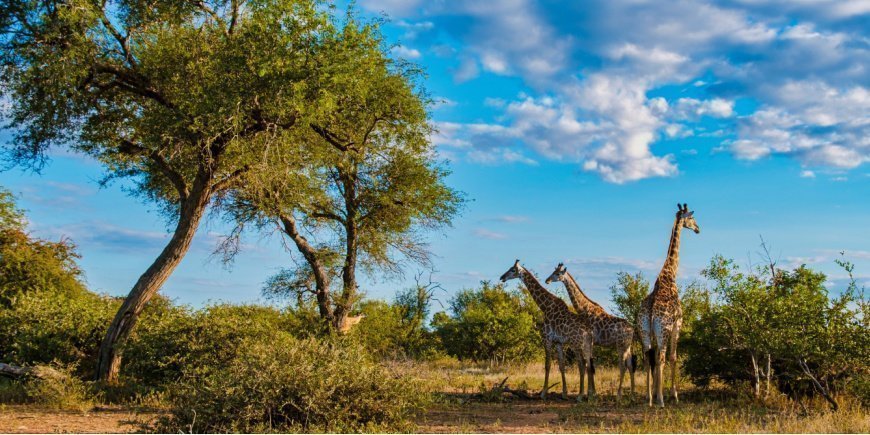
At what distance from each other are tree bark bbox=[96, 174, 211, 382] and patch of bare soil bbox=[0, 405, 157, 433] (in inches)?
129

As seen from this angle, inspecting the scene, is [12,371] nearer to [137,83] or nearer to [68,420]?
[68,420]

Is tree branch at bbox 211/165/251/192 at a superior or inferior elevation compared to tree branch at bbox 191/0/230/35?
inferior

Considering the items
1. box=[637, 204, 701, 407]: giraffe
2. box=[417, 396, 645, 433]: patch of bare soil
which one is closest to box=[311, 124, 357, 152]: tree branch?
box=[417, 396, 645, 433]: patch of bare soil

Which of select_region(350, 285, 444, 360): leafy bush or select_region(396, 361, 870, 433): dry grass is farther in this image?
select_region(350, 285, 444, 360): leafy bush

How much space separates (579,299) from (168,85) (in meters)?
11.9

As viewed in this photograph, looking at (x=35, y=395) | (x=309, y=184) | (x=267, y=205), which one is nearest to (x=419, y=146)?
(x=309, y=184)

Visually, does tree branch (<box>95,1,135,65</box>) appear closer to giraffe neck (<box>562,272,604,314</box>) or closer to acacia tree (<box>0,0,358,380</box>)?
acacia tree (<box>0,0,358,380</box>)

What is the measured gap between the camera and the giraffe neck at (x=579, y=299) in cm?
1630

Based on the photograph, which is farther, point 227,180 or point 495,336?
point 495,336

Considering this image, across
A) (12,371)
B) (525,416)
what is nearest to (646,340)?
(525,416)

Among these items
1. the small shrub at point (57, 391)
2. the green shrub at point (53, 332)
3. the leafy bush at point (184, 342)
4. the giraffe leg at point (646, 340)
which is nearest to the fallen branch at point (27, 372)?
Result: the small shrub at point (57, 391)

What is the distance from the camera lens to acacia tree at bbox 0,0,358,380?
1630cm

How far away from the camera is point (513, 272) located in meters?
17.9

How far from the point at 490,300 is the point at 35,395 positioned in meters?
26.1
